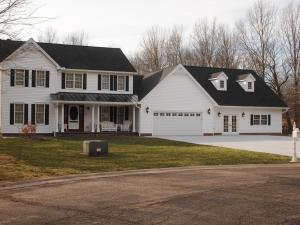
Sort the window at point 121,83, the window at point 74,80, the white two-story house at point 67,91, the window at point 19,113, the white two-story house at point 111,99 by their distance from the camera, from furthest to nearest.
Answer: the window at point 121,83 < the window at point 74,80 < the white two-story house at point 111,99 < the window at point 19,113 < the white two-story house at point 67,91

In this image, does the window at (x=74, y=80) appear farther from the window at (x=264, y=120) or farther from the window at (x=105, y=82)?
the window at (x=264, y=120)

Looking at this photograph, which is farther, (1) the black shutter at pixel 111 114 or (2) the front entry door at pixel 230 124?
(2) the front entry door at pixel 230 124

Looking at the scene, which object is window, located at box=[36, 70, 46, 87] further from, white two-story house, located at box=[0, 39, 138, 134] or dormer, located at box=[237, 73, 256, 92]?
dormer, located at box=[237, 73, 256, 92]

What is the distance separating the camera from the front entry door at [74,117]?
121 feet

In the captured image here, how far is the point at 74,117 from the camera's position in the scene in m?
37.0

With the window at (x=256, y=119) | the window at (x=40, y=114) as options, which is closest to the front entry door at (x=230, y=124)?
the window at (x=256, y=119)

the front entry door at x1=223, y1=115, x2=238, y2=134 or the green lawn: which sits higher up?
the front entry door at x1=223, y1=115, x2=238, y2=134

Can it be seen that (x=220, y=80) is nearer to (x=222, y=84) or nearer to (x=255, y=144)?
(x=222, y=84)

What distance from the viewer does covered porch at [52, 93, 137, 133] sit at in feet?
116

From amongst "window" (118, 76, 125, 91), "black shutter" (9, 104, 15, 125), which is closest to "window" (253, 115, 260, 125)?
"window" (118, 76, 125, 91)

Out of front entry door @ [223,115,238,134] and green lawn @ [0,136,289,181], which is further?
front entry door @ [223,115,238,134]

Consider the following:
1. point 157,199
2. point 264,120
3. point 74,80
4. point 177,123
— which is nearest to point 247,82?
point 264,120

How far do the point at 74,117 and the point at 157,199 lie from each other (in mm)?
27890

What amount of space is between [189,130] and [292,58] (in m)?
22.6
